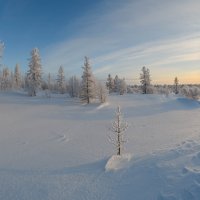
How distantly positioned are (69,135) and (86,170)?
15.1 metres

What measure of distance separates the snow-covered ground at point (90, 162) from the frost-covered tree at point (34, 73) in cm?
2967

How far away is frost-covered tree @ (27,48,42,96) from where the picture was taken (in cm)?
7600

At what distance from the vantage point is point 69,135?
33719 mm

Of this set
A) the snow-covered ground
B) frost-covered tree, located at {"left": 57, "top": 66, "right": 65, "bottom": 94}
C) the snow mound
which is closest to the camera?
the snow-covered ground

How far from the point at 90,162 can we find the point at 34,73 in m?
58.7

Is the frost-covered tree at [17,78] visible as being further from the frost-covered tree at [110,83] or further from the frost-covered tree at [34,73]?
the frost-covered tree at [34,73]

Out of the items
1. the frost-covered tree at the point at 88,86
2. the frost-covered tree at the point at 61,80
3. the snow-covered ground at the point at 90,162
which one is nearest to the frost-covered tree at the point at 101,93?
the frost-covered tree at the point at 88,86

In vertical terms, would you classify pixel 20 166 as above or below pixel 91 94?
below

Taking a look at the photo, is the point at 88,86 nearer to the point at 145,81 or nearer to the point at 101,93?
the point at 101,93

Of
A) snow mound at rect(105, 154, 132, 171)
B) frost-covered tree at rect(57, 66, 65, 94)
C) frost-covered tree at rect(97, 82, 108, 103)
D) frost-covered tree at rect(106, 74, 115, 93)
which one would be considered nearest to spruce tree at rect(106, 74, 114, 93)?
frost-covered tree at rect(106, 74, 115, 93)

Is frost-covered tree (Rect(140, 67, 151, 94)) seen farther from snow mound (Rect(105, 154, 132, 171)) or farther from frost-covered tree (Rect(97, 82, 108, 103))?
snow mound (Rect(105, 154, 132, 171))

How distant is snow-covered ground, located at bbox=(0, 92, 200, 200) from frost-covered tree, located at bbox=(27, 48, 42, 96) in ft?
97.4

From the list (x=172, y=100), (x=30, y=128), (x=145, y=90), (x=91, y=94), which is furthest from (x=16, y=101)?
(x=145, y=90)

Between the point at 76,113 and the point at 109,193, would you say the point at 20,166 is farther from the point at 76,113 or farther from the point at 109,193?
the point at 76,113
